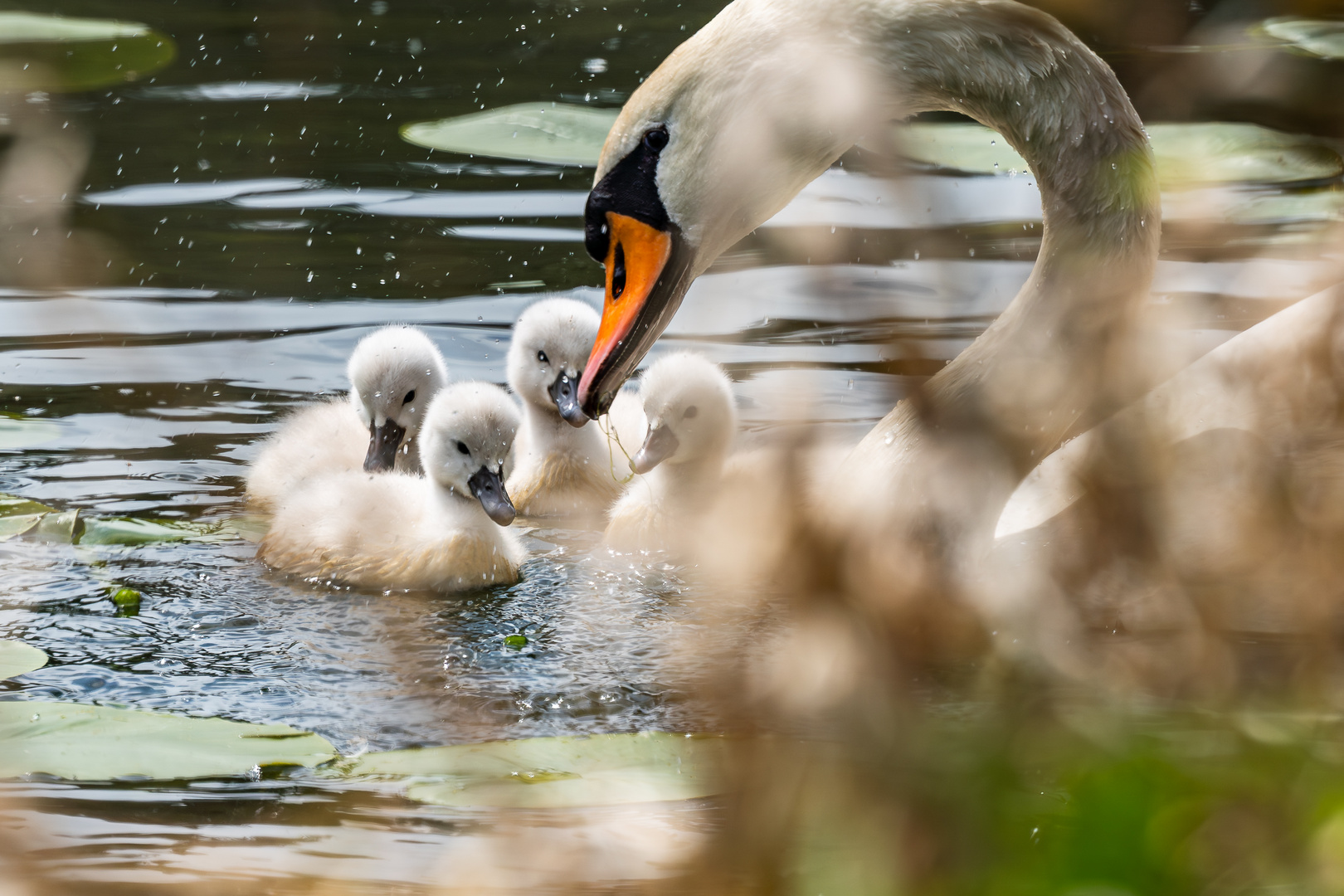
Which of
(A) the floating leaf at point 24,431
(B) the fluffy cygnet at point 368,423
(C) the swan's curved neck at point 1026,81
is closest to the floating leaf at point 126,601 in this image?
(B) the fluffy cygnet at point 368,423

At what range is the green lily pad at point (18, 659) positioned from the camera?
3.22 m

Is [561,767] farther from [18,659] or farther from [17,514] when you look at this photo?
[17,514]

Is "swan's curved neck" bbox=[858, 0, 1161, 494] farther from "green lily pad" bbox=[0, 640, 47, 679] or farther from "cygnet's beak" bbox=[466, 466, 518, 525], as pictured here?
"green lily pad" bbox=[0, 640, 47, 679]

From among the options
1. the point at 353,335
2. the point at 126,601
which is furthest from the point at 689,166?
the point at 353,335

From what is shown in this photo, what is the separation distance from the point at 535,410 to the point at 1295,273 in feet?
12.5

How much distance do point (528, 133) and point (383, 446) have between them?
11.7ft

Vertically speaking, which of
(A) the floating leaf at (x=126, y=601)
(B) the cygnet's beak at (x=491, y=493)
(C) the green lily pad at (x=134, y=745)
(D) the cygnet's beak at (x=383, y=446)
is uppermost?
(C) the green lily pad at (x=134, y=745)

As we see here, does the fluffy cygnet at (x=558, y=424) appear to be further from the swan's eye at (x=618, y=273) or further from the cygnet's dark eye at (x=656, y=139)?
the cygnet's dark eye at (x=656, y=139)

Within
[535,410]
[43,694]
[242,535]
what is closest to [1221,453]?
[43,694]

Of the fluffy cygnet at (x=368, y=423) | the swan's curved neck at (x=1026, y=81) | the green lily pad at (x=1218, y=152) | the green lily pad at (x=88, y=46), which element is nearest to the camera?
the swan's curved neck at (x=1026, y=81)

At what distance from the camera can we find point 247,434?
5.21 meters

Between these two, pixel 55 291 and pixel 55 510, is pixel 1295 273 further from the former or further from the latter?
pixel 55 510

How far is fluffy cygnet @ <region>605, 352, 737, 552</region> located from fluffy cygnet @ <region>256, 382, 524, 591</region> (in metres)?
0.35

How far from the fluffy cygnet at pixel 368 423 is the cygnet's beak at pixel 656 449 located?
72 centimetres
